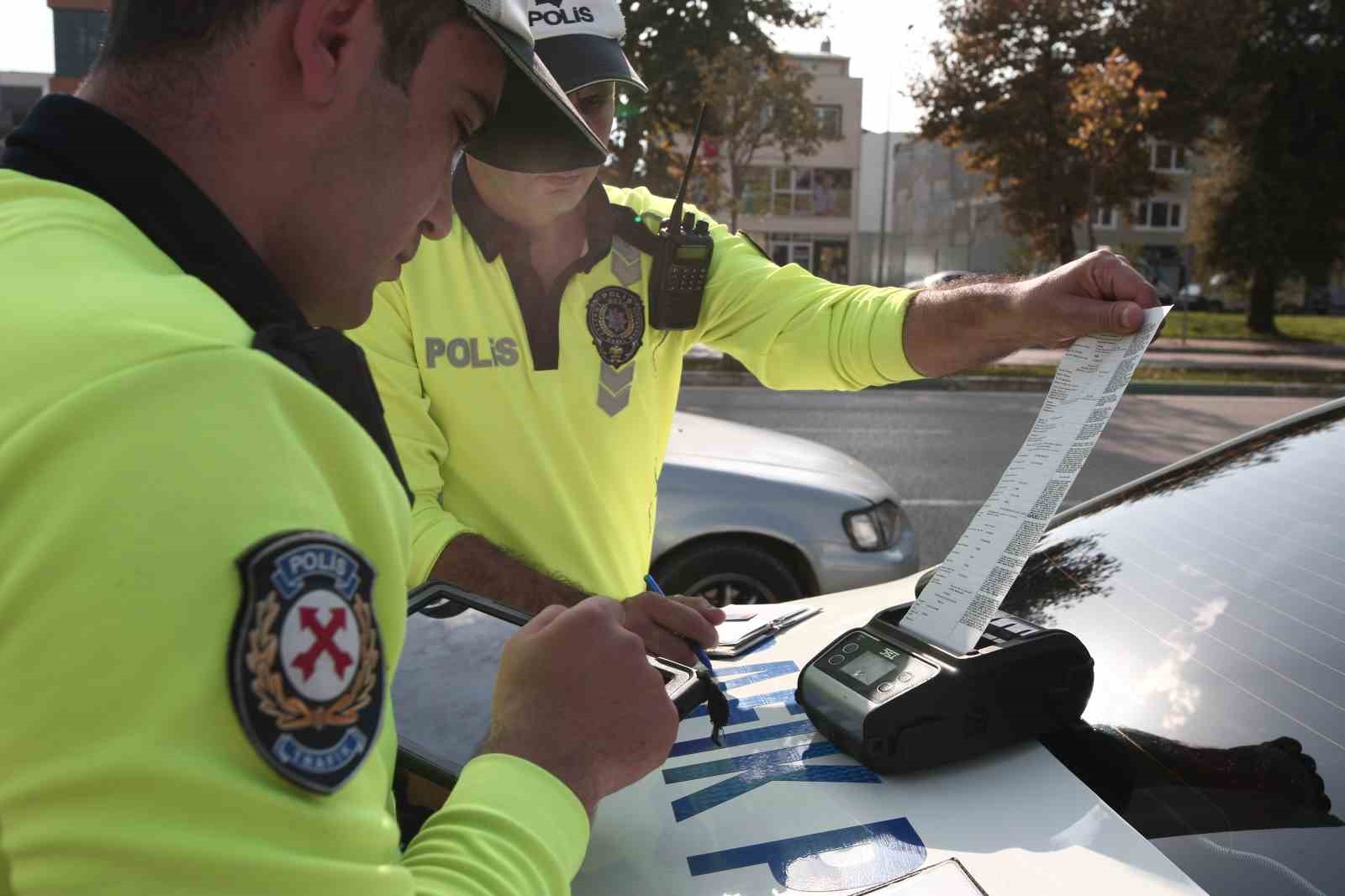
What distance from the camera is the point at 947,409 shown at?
1286cm

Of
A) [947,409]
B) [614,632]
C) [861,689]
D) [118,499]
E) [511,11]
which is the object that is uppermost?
[511,11]

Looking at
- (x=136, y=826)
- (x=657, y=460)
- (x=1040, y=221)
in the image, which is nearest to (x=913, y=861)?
(x=136, y=826)

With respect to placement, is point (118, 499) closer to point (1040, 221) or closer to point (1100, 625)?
point (1100, 625)

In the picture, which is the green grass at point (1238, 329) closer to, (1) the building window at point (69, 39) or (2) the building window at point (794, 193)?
(2) the building window at point (794, 193)

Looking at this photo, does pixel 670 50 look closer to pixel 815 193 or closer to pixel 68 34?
pixel 68 34

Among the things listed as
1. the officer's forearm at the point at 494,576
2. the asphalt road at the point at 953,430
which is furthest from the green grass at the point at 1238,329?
the officer's forearm at the point at 494,576

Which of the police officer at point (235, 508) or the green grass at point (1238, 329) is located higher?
the police officer at point (235, 508)

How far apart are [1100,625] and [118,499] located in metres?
1.46

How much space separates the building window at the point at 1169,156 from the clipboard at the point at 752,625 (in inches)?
1083

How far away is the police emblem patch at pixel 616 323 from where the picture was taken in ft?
7.22

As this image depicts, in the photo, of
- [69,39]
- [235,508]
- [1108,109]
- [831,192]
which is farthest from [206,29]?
[831,192]

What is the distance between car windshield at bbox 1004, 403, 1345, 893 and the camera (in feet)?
4.18

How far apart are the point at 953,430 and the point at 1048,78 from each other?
1705 cm

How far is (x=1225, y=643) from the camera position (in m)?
1.59
